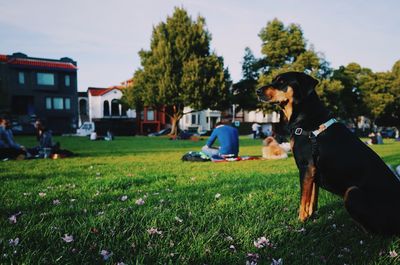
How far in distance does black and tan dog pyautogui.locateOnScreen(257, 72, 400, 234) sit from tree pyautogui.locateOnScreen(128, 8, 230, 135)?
94.5ft

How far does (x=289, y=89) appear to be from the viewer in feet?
12.8

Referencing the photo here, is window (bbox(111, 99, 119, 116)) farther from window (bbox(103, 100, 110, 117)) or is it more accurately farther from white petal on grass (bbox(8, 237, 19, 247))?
white petal on grass (bbox(8, 237, 19, 247))

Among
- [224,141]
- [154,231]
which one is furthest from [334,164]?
[224,141]

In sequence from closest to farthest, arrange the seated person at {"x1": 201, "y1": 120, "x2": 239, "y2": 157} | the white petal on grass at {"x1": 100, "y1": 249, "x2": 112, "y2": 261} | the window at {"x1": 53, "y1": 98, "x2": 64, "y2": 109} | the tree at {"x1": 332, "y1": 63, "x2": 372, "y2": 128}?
the white petal on grass at {"x1": 100, "y1": 249, "x2": 112, "y2": 261} < the seated person at {"x1": 201, "y1": 120, "x2": 239, "y2": 157} < the window at {"x1": 53, "y1": 98, "x2": 64, "y2": 109} < the tree at {"x1": 332, "y1": 63, "x2": 372, "y2": 128}

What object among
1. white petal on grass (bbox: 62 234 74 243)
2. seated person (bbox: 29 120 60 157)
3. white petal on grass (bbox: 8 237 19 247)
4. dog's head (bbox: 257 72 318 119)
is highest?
dog's head (bbox: 257 72 318 119)

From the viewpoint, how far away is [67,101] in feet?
153

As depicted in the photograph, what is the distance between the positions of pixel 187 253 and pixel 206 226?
659 mm

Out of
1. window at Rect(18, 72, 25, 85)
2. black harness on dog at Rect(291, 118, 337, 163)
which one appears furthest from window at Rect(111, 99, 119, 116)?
black harness on dog at Rect(291, 118, 337, 163)

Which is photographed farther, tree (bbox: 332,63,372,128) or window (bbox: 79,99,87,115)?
window (bbox: 79,99,87,115)

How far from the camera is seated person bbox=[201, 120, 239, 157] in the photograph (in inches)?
379

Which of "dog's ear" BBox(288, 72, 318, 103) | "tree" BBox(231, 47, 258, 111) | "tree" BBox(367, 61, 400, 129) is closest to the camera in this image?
"dog's ear" BBox(288, 72, 318, 103)

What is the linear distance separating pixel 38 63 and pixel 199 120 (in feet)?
104

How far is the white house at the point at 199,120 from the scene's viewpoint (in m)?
58.9

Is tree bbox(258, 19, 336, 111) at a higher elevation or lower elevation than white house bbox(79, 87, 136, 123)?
higher
